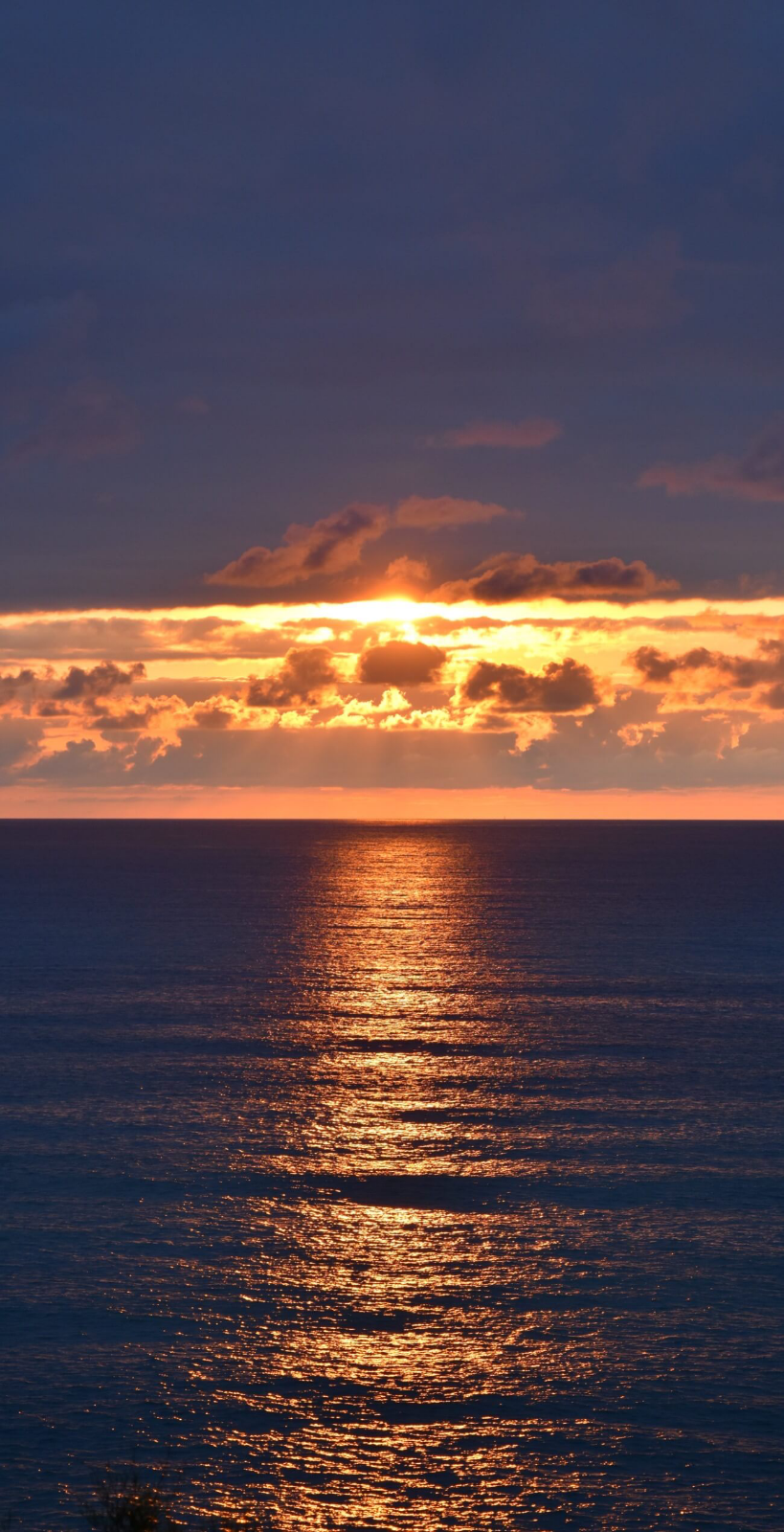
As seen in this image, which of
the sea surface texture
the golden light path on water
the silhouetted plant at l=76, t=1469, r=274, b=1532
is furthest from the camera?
the sea surface texture

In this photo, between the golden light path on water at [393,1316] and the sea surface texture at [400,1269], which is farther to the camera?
the sea surface texture at [400,1269]

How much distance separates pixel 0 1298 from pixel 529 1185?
85.0 feet

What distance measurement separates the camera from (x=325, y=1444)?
Result: 41156mm

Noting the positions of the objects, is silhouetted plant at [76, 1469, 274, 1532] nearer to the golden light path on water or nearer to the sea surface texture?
the sea surface texture

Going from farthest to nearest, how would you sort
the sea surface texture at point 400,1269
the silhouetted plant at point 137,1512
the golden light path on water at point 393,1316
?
the sea surface texture at point 400,1269 → the golden light path on water at point 393,1316 → the silhouetted plant at point 137,1512

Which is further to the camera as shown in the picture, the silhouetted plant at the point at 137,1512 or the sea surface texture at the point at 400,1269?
the sea surface texture at the point at 400,1269

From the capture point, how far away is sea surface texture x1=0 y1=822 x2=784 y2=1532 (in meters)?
40.0

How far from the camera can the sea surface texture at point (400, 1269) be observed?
131 feet

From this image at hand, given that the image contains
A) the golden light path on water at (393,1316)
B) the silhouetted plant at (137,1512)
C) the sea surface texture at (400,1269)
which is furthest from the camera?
the sea surface texture at (400,1269)

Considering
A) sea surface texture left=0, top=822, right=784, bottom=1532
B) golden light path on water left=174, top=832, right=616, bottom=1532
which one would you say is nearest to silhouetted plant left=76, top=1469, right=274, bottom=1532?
sea surface texture left=0, top=822, right=784, bottom=1532

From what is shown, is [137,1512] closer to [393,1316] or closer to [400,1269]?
[393,1316]

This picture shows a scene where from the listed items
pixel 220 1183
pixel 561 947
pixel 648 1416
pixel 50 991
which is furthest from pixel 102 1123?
pixel 561 947

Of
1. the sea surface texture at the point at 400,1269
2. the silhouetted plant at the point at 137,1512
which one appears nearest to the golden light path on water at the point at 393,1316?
the sea surface texture at the point at 400,1269

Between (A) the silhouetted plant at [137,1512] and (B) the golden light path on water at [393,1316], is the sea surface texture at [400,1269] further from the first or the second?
(A) the silhouetted plant at [137,1512]
